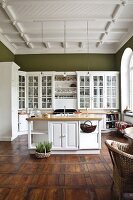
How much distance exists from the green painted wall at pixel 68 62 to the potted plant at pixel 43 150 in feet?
14.3

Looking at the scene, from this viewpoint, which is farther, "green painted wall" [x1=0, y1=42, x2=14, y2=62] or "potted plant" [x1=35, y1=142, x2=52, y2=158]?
"green painted wall" [x1=0, y1=42, x2=14, y2=62]

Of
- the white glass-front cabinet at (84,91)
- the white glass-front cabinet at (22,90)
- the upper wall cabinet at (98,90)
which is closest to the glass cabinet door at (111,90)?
the upper wall cabinet at (98,90)

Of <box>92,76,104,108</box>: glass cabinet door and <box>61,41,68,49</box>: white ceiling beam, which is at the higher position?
<box>61,41,68,49</box>: white ceiling beam

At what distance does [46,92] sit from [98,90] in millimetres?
2044

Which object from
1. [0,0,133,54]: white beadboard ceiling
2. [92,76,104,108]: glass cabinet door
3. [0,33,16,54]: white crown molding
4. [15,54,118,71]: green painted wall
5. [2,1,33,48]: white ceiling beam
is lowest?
[92,76,104,108]: glass cabinet door

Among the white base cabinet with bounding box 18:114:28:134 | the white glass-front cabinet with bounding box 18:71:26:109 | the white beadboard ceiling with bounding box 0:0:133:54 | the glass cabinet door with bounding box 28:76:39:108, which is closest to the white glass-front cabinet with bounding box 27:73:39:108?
the glass cabinet door with bounding box 28:76:39:108

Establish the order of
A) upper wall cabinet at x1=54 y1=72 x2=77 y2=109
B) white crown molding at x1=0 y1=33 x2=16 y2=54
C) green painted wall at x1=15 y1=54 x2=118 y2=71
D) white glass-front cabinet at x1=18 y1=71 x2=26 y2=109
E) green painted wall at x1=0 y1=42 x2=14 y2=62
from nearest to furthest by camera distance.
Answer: white crown molding at x1=0 y1=33 x2=16 y2=54 < green painted wall at x1=0 y1=42 x2=14 y2=62 < white glass-front cabinet at x1=18 y1=71 x2=26 y2=109 < upper wall cabinet at x1=54 y1=72 x2=77 y2=109 < green painted wall at x1=15 y1=54 x2=118 y2=71

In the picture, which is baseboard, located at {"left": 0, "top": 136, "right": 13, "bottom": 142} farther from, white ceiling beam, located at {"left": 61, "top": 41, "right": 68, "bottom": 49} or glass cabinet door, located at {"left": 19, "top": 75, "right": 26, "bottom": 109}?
white ceiling beam, located at {"left": 61, "top": 41, "right": 68, "bottom": 49}

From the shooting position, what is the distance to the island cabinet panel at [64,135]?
14.6ft

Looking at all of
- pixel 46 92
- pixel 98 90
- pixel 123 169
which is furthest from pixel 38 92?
pixel 123 169

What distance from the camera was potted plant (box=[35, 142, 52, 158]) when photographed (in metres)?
4.19

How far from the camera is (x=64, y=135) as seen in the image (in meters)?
4.43

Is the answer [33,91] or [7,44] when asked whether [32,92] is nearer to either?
A: [33,91]

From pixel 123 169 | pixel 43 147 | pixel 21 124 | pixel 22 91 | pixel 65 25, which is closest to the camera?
pixel 123 169
